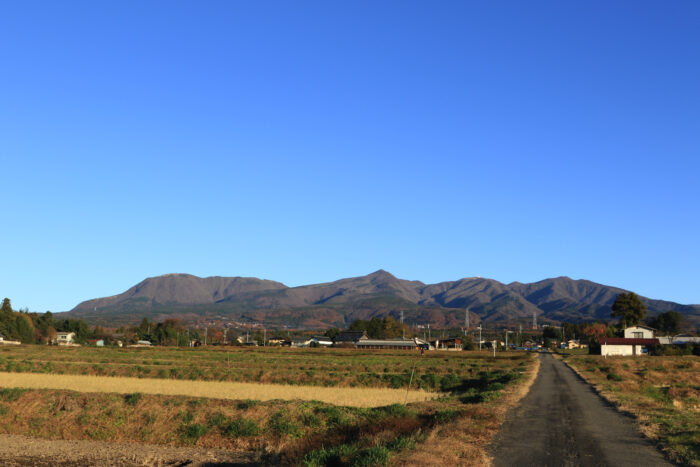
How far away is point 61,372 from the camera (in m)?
61.2

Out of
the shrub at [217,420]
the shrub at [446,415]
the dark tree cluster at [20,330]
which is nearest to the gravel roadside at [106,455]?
the shrub at [217,420]

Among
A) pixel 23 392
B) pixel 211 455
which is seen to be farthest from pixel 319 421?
pixel 23 392

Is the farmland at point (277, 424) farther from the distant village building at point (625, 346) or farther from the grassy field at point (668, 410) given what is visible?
the distant village building at point (625, 346)

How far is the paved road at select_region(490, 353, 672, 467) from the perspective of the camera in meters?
16.8

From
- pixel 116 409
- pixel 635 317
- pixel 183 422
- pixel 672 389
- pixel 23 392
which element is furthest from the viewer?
pixel 635 317

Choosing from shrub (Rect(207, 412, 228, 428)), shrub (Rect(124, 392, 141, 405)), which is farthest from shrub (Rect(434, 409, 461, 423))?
shrub (Rect(124, 392, 141, 405))

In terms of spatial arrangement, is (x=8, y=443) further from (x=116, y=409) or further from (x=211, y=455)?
(x=211, y=455)

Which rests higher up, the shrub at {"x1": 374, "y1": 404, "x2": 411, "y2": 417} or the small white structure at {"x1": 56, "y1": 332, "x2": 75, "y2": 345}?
the shrub at {"x1": 374, "y1": 404, "x2": 411, "y2": 417}

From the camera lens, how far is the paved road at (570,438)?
1677 centimetres

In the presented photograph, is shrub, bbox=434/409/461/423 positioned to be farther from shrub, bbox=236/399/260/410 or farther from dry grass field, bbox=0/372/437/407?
dry grass field, bbox=0/372/437/407

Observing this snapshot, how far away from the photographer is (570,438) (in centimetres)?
2027

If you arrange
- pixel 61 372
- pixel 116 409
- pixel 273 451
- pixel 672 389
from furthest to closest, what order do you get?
pixel 61 372, pixel 672 389, pixel 116 409, pixel 273 451

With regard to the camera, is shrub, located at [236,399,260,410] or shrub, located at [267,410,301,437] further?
shrub, located at [236,399,260,410]

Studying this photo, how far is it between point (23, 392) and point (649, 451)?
3082cm
